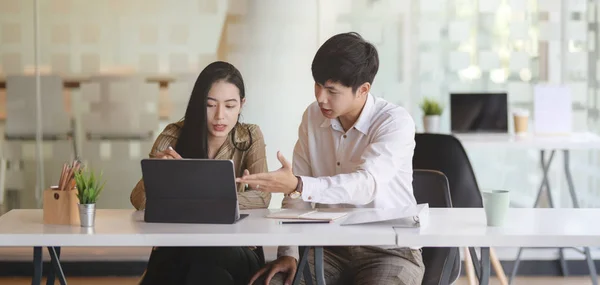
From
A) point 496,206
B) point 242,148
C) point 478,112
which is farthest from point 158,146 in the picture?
point 478,112

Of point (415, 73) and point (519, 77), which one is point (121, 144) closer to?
point (415, 73)

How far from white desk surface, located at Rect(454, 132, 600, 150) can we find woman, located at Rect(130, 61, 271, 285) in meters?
1.66

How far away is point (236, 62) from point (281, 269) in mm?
2707

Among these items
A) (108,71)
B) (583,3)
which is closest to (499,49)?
(583,3)

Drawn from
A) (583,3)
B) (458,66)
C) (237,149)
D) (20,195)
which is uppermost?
(583,3)

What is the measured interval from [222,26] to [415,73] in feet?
3.81

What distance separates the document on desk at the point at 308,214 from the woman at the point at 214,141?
0.26 meters

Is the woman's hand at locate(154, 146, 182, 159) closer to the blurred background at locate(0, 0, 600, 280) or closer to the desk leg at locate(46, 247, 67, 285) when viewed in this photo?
the desk leg at locate(46, 247, 67, 285)

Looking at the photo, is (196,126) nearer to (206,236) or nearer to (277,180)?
(277,180)

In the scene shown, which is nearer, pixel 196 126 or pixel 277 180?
pixel 277 180

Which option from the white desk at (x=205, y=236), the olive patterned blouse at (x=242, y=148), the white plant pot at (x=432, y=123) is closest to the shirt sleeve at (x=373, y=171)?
the white desk at (x=205, y=236)

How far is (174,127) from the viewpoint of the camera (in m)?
3.52

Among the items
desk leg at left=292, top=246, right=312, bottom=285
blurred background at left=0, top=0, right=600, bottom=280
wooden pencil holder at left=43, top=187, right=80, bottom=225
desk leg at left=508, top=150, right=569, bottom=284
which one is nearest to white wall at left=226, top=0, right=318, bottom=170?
blurred background at left=0, top=0, right=600, bottom=280

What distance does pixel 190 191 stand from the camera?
110 inches
